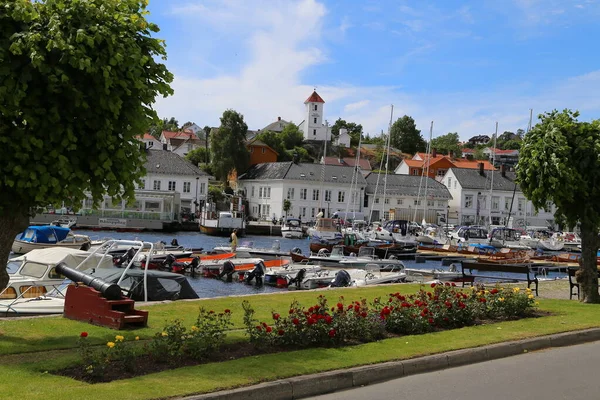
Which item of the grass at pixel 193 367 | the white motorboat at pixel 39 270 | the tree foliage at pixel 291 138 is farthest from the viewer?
the tree foliage at pixel 291 138

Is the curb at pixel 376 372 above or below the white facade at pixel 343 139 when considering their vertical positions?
below

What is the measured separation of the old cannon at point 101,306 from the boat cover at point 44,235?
40965mm

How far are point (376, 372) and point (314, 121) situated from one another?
16384 centimetres

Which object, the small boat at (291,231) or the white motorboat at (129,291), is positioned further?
the small boat at (291,231)

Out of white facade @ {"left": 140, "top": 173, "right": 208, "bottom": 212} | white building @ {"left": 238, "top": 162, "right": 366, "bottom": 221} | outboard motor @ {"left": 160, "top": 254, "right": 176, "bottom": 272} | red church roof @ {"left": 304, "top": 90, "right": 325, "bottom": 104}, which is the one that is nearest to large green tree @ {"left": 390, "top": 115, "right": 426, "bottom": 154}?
red church roof @ {"left": 304, "top": 90, "right": 325, "bottom": 104}

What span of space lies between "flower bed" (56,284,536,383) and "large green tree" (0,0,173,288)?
109 inches

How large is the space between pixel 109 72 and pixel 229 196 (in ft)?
346

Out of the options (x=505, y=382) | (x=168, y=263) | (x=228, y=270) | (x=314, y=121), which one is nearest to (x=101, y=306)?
(x=505, y=382)

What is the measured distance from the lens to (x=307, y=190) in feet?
367

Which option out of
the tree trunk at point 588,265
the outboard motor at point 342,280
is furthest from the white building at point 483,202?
the tree trunk at point 588,265

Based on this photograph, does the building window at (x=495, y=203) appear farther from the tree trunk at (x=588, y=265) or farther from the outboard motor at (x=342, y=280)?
the tree trunk at (x=588, y=265)

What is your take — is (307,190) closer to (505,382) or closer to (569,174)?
(569,174)

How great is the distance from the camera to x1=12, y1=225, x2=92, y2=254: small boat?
52.8 metres

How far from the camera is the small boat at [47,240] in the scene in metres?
52.8
